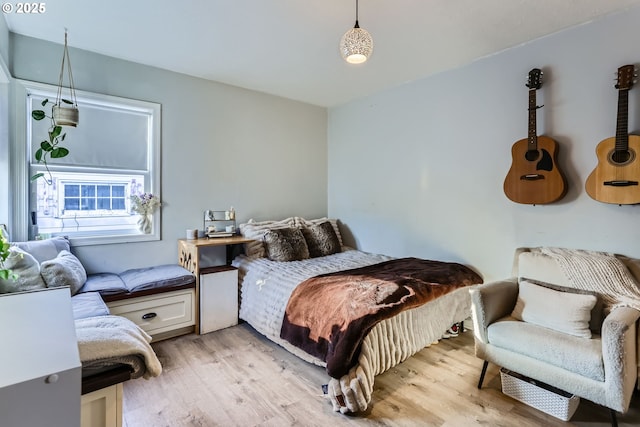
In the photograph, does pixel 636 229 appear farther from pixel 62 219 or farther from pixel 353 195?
pixel 62 219

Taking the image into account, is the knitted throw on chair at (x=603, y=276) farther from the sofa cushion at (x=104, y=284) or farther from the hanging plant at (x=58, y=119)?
the hanging plant at (x=58, y=119)

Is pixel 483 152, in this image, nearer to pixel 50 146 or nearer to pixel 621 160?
pixel 621 160

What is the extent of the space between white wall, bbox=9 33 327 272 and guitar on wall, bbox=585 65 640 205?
10.1ft

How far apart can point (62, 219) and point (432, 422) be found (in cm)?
327

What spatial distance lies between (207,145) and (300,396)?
2.65m

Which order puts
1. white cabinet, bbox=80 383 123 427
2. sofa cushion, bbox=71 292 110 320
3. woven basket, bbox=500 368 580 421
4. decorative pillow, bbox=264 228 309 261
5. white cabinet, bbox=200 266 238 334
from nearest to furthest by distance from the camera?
white cabinet, bbox=80 383 123 427 → woven basket, bbox=500 368 580 421 → sofa cushion, bbox=71 292 110 320 → white cabinet, bbox=200 266 238 334 → decorative pillow, bbox=264 228 309 261

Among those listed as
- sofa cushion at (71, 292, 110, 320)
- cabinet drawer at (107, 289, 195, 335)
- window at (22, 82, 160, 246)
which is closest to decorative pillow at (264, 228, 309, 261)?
cabinet drawer at (107, 289, 195, 335)

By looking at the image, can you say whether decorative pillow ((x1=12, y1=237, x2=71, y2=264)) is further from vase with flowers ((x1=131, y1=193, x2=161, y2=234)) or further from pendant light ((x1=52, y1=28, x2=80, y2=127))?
pendant light ((x1=52, y1=28, x2=80, y2=127))

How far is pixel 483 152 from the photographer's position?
9.67 feet

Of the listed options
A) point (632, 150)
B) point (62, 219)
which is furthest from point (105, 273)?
point (632, 150)

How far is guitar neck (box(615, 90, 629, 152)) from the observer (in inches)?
82.5

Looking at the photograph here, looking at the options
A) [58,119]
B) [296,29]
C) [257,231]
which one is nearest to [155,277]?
[257,231]

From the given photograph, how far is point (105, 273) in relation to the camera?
9.57 ft

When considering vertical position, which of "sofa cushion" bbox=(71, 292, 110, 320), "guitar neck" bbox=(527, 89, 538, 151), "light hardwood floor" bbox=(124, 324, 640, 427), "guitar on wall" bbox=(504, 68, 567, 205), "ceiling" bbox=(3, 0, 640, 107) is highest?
"ceiling" bbox=(3, 0, 640, 107)
